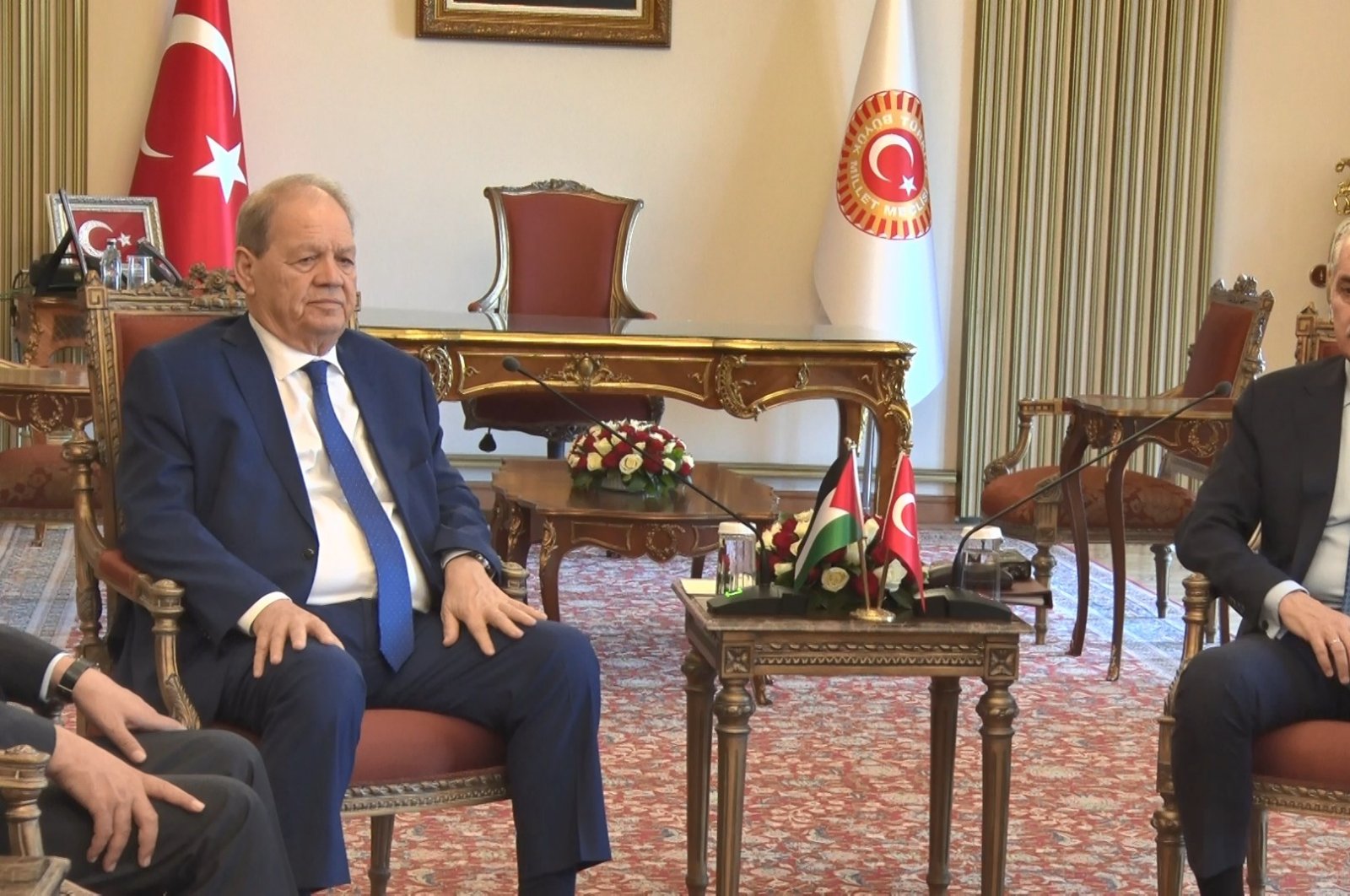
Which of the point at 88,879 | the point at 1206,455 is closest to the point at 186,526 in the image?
the point at 88,879

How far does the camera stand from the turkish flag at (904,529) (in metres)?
2.62

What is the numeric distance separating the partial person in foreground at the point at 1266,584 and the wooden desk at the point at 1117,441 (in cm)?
155

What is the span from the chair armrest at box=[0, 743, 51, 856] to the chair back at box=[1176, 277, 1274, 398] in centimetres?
390

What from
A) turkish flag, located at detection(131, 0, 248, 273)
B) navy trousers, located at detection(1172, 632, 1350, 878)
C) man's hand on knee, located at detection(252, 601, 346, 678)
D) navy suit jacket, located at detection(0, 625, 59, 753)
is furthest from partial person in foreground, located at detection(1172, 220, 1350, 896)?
turkish flag, located at detection(131, 0, 248, 273)

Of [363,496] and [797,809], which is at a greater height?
[363,496]

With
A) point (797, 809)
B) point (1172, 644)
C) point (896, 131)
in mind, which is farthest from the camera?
point (896, 131)

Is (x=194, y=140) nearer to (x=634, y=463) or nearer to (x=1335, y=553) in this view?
(x=634, y=463)

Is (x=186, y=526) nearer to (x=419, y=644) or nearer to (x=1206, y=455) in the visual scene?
(x=419, y=644)

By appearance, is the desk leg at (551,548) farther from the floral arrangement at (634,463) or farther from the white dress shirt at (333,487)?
the white dress shirt at (333,487)

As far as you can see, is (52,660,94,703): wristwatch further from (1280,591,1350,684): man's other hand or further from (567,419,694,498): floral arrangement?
(567,419,694,498): floral arrangement

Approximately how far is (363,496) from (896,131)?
4.59m

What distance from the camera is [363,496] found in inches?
109

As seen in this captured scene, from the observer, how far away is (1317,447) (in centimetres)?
290

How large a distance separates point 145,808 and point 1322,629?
1.77 meters
